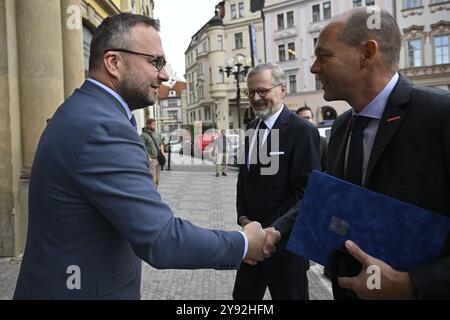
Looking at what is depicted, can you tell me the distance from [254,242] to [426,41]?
37179mm

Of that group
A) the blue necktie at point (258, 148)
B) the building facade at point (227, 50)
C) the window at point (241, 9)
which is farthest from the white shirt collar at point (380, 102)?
the window at point (241, 9)

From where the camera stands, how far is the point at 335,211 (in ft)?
5.58

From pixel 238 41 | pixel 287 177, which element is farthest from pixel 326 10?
pixel 287 177

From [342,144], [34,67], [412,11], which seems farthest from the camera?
[412,11]

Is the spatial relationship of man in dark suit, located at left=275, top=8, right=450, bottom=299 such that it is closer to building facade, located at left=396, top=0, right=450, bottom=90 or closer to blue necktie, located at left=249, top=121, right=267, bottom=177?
blue necktie, located at left=249, top=121, right=267, bottom=177

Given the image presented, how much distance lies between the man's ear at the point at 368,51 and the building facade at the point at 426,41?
34.9 metres

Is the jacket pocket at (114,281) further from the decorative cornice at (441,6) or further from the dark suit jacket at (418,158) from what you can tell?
the decorative cornice at (441,6)

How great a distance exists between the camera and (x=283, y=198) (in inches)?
125

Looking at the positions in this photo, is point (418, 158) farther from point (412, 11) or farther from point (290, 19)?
point (290, 19)

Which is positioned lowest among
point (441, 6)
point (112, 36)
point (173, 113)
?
point (112, 36)

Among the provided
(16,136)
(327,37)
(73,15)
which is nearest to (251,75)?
(327,37)

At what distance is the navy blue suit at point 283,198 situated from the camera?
3084 millimetres

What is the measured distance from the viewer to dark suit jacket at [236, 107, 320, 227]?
3146 mm

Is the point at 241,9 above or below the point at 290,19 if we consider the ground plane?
above
